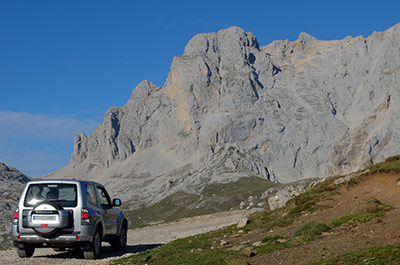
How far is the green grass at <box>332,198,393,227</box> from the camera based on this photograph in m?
18.4

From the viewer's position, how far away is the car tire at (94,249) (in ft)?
61.5

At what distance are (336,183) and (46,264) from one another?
691 inches

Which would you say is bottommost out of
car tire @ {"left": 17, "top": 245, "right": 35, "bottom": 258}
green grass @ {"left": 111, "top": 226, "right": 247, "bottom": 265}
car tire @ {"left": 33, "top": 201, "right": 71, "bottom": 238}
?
green grass @ {"left": 111, "top": 226, "right": 247, "bottom": 265}

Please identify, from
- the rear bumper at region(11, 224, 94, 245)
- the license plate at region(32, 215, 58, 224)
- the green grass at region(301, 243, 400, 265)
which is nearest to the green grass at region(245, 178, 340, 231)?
the rear bumper at region(11, 224, 94, 245)

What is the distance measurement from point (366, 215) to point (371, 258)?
24.9 feet

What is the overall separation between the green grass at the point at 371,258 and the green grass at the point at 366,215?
5762 millimetres

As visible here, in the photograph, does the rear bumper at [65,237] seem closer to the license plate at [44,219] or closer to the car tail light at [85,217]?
the car tail light at [85,217]

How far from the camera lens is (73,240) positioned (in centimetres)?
1789

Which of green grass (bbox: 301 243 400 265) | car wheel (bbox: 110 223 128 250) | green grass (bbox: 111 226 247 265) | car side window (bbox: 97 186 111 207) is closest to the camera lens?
green grass (bbox: 301 243 400 265)

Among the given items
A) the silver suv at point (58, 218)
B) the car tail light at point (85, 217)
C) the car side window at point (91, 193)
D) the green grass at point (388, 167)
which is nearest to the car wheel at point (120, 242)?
the silver suv at point (58, 218)

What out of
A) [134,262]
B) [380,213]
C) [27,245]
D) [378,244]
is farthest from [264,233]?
[27,245]

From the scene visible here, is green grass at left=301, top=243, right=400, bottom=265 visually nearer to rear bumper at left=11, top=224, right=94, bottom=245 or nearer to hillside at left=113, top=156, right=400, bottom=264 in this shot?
hillside at left=113, top=156, right=400, bottom=264

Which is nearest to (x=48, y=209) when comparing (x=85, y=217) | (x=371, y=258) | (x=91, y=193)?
(x=85, y=217)

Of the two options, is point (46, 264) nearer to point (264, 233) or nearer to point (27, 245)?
point (27, 245)
